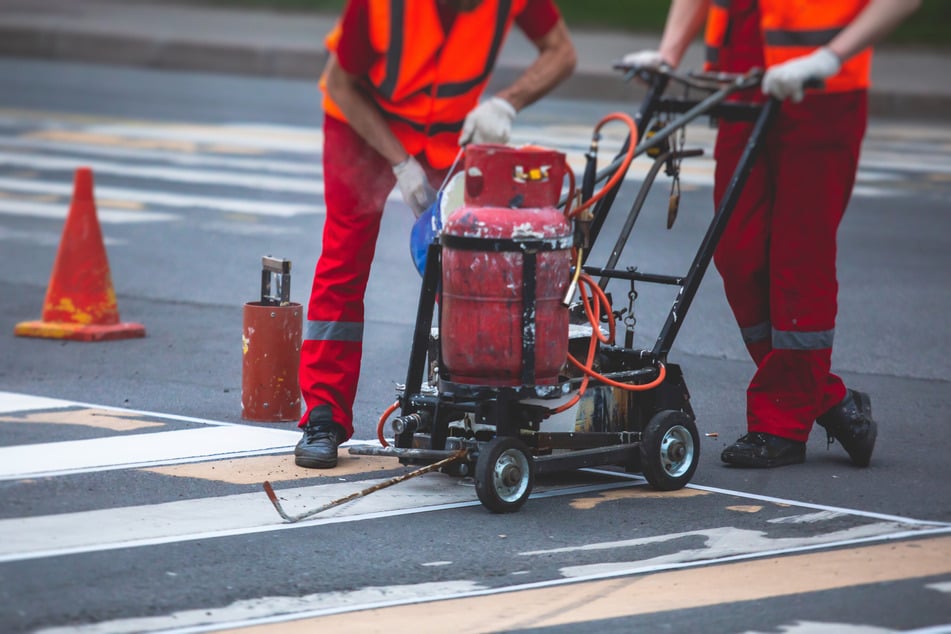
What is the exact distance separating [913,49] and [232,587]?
17683 millimetres

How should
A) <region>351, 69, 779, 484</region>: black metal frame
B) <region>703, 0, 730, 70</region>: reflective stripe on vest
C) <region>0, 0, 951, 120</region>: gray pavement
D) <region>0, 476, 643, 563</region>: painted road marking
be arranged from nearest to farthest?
1. <region>0, 476, 643, 563</region>: painted road marking
2. <region>351, 69, 779, 484</region>: black metal frame
3. <region>703, 0, 730, 70</region>: reflective stripe on vest
4. <region>0, 0, 951, 120</region>: gray pavement

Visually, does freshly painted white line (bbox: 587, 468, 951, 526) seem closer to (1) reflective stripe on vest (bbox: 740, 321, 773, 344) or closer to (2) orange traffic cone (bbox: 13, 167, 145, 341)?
(1) reflective stripe on vest (bbox: 740, 321, 773, 344)

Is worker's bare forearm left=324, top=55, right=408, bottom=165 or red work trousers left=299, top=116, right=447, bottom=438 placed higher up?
worker's bare forearm left=324, top=55, right=408, bottom=165

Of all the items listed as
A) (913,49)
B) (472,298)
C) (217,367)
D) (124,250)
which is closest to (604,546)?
(472,298)

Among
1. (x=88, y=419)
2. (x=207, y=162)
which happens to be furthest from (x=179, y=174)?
(x=88, y=419)

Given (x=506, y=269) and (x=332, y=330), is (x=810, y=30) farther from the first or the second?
(x=332, y=330)

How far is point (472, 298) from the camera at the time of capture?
5.04m

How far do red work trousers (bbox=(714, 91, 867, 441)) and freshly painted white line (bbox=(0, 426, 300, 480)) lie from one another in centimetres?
168

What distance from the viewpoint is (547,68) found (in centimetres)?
564

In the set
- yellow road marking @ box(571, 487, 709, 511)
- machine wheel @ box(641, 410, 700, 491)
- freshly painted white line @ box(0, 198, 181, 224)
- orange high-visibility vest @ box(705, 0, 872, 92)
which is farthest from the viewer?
freshly painted white line @ box(0, 198, 181, 224)

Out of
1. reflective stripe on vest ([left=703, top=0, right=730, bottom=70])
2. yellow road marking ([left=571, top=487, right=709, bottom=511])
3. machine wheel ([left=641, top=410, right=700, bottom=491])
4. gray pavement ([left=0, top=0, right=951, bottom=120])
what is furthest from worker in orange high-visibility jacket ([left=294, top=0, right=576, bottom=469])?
gray pavement ([left=0, top=0, right=951, bottom=120])

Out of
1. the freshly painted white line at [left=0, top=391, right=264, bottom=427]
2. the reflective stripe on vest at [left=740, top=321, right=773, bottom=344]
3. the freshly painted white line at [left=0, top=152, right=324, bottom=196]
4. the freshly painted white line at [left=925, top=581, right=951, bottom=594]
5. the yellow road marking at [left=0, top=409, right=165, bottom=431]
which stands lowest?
the freshly painted white line at [left=925, top=581, right=951, bottom=594]

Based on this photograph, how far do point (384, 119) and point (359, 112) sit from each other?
0.12 metres

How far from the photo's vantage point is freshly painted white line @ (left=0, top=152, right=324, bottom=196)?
12.5m
